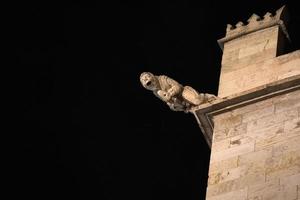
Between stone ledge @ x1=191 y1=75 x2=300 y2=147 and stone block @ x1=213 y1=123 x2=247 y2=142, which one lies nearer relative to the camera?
stone block @ x1=213 y1=123 x2=247 y2=142

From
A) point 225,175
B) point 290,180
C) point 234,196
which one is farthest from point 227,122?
point 290,180

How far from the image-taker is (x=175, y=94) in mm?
16141

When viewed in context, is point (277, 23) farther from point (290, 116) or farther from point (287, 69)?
point (290, 116)

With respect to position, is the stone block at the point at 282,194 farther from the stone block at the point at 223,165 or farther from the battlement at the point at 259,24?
the battlement at the point at 259,24

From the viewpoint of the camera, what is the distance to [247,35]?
17047 mm

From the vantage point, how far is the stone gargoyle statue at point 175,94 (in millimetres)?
15978

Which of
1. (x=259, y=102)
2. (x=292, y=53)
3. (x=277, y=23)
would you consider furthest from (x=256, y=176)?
(x=277, y=23)

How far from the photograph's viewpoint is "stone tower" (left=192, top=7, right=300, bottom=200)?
1395 centimetres

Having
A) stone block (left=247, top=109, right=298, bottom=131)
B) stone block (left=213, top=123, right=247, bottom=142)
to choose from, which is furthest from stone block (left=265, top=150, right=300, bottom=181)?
stone block (left=213, top=123, right=247, bottom=142)

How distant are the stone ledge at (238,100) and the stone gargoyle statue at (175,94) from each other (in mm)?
201

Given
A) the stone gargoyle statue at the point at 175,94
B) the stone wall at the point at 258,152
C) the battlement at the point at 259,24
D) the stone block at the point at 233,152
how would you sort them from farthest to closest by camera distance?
the battlement at the point at 259,24 → the stone gargoyle statue at the point at 175,94 → the stone block at the point at 233,152 → the stone wall at the point at 258,152

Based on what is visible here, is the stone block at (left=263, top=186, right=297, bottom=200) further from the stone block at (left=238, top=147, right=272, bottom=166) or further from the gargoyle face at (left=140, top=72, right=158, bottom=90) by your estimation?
the gargoyle face at (left=140, top=72, right=158, bottom=90)

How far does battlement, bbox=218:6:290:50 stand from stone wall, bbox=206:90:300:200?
2017mm

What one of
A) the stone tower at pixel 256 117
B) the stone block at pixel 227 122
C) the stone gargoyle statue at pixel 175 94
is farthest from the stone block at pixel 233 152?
the stone gargoyle statue at pixel 175 94
